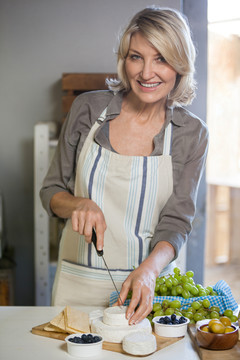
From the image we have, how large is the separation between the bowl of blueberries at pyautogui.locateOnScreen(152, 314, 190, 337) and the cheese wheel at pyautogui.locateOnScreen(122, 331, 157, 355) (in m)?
0.07

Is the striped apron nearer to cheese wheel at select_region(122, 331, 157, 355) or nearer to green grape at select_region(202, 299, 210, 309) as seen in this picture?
green grape at select_region(202, 299, 210, 309)

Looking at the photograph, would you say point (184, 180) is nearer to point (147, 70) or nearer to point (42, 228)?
point (147, 70)

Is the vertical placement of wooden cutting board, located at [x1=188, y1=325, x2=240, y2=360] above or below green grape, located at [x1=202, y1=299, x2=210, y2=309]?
below

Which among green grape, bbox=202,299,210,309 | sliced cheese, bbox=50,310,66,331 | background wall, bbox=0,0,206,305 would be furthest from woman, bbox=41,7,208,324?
background wall, bbox=0,0,206,305

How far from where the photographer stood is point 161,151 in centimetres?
147

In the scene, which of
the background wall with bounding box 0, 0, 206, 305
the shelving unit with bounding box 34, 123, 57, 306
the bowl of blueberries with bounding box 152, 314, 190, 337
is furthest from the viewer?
the background wall with bounding box 0, 0, 206, 305

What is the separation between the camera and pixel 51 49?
244 cm

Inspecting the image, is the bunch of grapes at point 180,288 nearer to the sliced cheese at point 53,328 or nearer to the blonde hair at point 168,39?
the sliced cheese at point 53,328

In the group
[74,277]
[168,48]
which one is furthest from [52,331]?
[168,48]

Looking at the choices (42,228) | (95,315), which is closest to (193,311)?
(95,315)

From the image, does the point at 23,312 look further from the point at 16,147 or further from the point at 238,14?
the point at 238,14

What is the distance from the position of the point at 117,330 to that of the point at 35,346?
17cm

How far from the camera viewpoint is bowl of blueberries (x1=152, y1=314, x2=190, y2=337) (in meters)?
1.06

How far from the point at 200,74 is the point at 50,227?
3.34 ft
